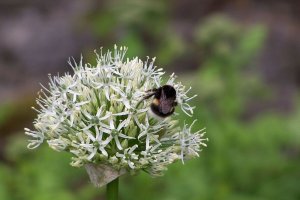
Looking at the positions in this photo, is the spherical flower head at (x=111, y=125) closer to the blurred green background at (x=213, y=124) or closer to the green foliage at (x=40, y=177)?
the blurred green background at (x=213, y=124)

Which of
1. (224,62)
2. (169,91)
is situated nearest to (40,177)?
(224,62)

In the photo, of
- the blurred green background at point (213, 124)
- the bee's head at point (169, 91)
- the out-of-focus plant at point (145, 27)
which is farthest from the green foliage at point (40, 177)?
the bee's head at point (169, 91)

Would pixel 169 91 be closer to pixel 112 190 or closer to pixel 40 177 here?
pixel 112 190

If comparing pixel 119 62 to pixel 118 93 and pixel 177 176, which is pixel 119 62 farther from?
pixel 177 176

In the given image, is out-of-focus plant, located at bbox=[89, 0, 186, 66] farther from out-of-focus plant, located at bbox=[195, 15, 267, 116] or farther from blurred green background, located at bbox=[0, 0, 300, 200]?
out-of-focus plant, located at bbox=[195, 15, 267, 116]

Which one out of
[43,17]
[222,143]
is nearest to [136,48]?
[222,143]

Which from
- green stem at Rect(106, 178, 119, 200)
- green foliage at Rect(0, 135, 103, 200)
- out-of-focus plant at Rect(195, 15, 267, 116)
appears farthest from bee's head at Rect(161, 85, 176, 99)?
out-of-focus plant at Rect(195, 15, 267, 116)
